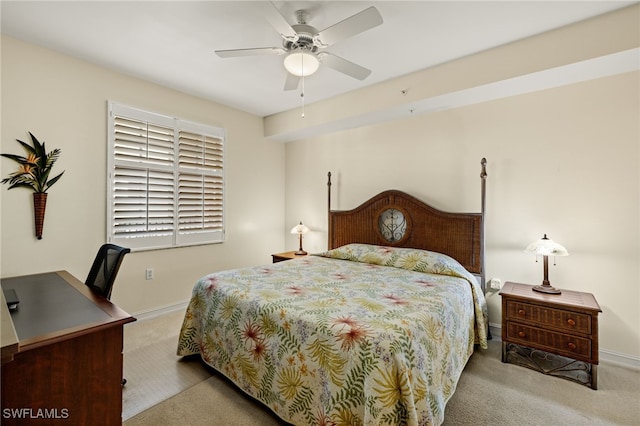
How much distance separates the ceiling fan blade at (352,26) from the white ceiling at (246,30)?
0.27m

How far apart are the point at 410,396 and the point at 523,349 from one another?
205cm

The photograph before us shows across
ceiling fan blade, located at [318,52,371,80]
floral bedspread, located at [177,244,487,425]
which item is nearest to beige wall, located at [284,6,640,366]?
floral bedspread, located at [177,244,487,425]

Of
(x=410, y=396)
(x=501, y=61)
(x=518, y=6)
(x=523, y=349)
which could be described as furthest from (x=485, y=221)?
(x=410, y=396)

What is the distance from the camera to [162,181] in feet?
11.4

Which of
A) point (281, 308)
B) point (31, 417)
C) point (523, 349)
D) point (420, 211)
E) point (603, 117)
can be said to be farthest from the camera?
point (420, 211)

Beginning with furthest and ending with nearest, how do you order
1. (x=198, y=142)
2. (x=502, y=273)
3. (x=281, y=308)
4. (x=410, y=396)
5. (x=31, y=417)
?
1. (x=198, y=142)
2. (x=502, y=273)
3. (x=281, y=308)
4. (x=410, y=396)
5. (x=31, y=417)

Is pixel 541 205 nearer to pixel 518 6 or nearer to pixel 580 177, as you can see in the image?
pixel 580 177

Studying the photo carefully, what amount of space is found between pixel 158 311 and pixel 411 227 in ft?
10.2

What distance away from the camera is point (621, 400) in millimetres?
2016

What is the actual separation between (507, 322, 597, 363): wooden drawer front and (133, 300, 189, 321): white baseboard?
3538mm

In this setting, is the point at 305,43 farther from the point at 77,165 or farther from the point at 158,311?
the point at 158,311

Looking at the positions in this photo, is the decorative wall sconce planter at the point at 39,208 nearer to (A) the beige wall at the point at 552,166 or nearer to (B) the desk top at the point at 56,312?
(B) the desk top at the point at 56,312

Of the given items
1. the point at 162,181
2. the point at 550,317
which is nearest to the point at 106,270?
the point at 162,181

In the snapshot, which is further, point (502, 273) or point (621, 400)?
point (502, 273)
